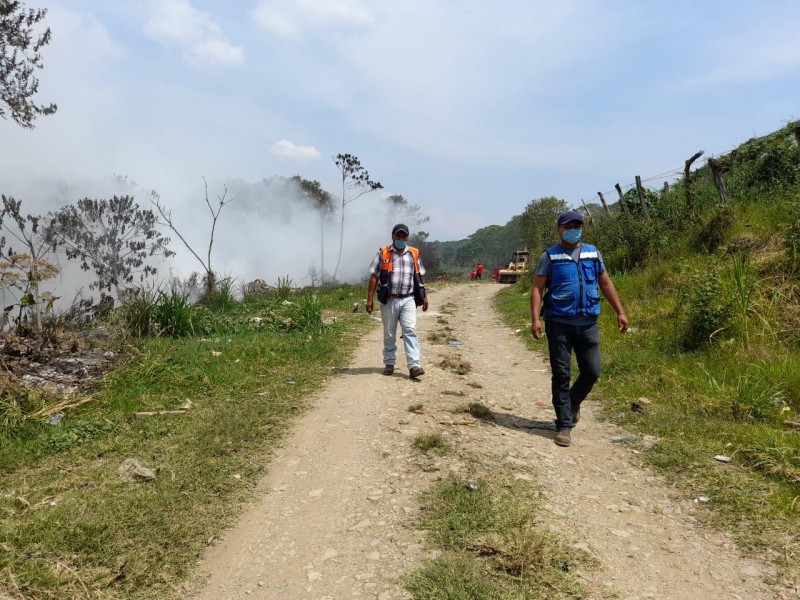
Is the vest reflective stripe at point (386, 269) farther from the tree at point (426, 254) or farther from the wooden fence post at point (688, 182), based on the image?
the tree at point (426, 254)

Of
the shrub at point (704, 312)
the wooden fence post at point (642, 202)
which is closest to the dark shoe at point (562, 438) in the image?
the shrub at point (704, 312)

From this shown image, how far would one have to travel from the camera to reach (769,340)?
247 inches

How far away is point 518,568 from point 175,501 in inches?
85.9

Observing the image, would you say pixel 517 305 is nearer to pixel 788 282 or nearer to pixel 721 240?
pixel 721 240

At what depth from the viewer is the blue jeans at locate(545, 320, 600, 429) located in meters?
4.39

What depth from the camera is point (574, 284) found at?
4.33 meters

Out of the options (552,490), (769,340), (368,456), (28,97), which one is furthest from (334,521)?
(28,97)

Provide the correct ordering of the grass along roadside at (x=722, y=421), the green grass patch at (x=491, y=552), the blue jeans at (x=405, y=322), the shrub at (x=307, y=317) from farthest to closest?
the shrub at (x=307, y=317), the blue jeans at (x=405, y=322), the grass along roadside at (x=722, y=421), the green grass patch at (x=491, y=552)

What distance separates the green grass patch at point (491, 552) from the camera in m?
2.43

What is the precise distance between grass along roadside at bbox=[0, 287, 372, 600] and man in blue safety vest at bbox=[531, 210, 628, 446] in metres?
2.49

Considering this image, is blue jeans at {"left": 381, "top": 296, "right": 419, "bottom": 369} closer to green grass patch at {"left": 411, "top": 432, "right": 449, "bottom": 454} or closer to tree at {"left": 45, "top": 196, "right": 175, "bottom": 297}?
green grass patch at {"left": 411, "top": 432, "right": 449, "bottom": 454}

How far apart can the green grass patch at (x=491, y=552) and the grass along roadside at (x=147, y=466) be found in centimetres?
129

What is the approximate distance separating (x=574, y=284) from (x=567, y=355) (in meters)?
0.63

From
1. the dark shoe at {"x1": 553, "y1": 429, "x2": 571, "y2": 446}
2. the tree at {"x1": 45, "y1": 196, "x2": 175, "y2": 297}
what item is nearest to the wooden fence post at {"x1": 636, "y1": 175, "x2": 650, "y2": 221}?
the dark shoe at {"x1": 553, "y1": 429, "x2": 571, "y2": 446}
